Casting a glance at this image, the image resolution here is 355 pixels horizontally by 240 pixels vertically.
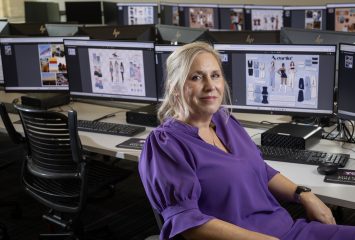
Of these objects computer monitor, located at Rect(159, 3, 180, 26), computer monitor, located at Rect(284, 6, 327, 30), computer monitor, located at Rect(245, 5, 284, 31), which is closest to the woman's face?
computer monitor, located at Rect(284, 6, 327, 30)

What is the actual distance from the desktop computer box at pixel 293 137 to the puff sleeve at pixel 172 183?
2.82 ft

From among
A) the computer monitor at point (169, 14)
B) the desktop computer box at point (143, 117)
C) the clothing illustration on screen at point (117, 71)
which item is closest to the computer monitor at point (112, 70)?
the clothing illustration on screen at point (117, 71)

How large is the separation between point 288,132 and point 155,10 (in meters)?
4.08

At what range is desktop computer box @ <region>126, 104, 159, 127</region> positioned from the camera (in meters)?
2.97

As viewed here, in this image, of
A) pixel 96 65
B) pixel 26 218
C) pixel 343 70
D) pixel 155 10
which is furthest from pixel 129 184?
pixel 155 10

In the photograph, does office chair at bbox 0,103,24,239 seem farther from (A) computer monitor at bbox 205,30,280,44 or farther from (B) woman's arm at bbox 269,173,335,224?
(B) woman's arm at bbox 269,173,335,224

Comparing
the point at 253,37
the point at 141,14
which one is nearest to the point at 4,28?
the point at 253,37

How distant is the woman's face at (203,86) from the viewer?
1.84m

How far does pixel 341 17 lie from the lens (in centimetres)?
499

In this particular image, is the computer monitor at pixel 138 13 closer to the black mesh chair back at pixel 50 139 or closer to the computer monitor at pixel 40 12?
the computer monitor at pixel 40 12

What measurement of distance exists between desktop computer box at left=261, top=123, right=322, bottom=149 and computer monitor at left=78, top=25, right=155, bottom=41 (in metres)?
1.38

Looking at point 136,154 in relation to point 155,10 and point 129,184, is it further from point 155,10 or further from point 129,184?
point 155,10

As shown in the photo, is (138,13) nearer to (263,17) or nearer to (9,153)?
(263,17)

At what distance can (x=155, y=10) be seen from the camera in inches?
247
